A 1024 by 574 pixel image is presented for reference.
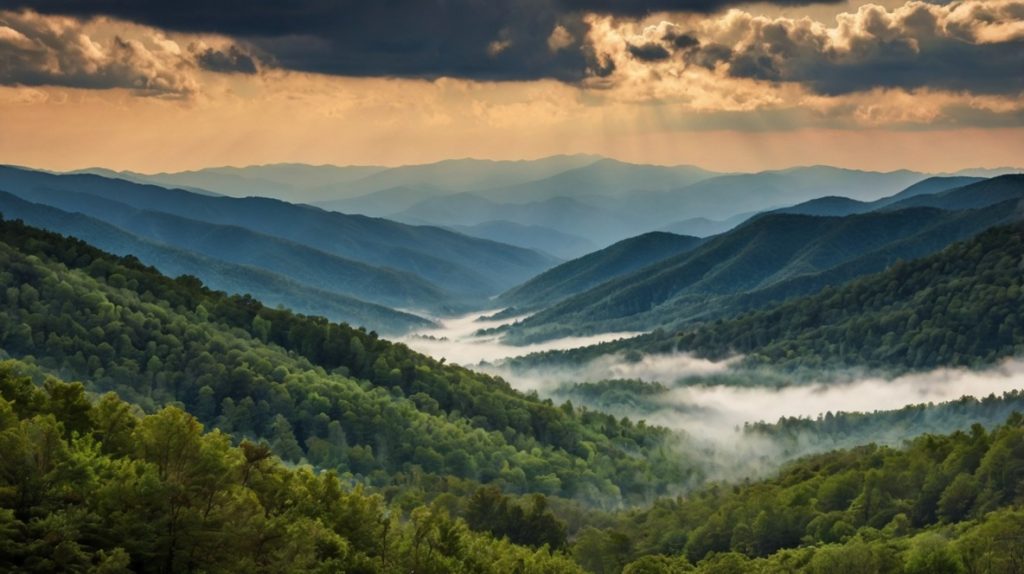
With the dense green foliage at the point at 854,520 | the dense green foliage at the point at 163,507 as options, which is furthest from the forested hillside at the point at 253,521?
the dense green foliage at the point at 854,520

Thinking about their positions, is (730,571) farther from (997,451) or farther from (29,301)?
(29,301)

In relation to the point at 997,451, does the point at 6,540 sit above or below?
above

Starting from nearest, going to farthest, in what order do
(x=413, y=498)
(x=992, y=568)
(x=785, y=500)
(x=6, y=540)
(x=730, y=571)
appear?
1. (x=6, y=540)
2. (x=992, y=568)
3. (x=730, y=571)
4. (x=413, y=498)
5. (x=785, y=500)

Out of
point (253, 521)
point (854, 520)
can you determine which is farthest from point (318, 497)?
point (854, 520)

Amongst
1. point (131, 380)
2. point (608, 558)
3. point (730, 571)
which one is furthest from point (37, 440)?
point (131, 380)

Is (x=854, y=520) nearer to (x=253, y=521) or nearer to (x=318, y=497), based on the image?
(x=318, y=497)

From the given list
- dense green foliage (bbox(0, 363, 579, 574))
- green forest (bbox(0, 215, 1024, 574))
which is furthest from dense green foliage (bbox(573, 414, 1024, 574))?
dense green foliage (bbox(0, 363, 579, 574))

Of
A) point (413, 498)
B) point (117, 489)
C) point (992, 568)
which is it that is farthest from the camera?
point (413, 498)

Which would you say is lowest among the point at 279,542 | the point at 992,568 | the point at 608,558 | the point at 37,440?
the point at 608,558
